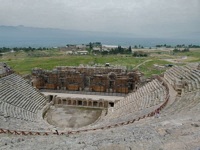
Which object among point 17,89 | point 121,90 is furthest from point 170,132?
point 121,90

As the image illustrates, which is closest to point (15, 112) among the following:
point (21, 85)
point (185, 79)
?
point (21, 85)

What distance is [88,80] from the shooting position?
43.7 metres

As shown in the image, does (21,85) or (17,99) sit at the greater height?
(21,85)

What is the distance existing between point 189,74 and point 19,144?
2336 cm

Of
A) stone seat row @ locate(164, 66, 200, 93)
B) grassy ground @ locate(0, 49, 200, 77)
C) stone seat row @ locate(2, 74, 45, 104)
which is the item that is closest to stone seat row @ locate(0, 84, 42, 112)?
stone seat row @ locate(2, 74, 45, 104)

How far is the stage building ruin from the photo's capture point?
42.5m

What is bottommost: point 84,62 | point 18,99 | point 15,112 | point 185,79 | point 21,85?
point 15,112

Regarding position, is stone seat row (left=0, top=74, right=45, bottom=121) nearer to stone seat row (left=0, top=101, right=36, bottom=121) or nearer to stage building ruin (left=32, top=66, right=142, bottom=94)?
stone seat row (left=0, top=101, right=36, bottom=121)

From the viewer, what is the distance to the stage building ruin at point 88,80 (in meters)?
42.5

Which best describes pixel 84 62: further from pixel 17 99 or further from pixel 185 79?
pixel 185 79

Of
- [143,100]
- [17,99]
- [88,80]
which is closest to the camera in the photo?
[143,100]

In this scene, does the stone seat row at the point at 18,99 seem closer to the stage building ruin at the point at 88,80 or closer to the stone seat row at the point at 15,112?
the stone seat row at the point at 15,112

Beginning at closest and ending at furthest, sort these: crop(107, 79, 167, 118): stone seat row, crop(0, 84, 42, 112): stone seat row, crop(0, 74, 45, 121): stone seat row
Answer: crop(107, 79, 167, 118): stone seat row → crop(0, 74, 45, 121): stone seat row → crop(0, 84, 42, 112): stone seat row

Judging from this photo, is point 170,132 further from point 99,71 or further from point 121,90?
point 99,71
